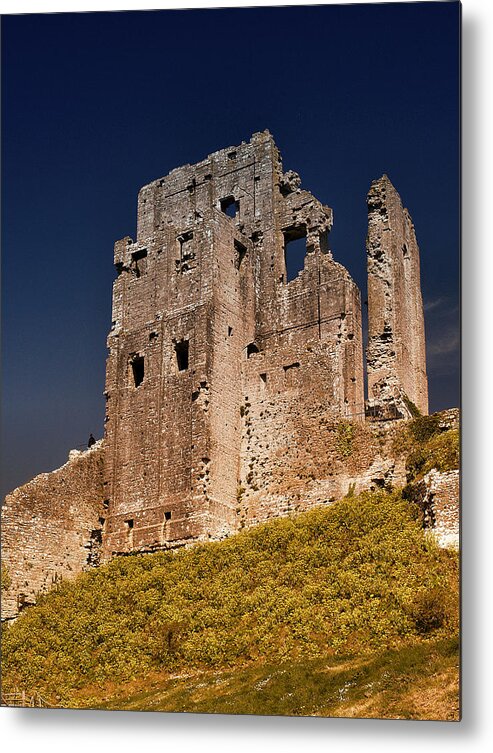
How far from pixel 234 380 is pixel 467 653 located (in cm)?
1223

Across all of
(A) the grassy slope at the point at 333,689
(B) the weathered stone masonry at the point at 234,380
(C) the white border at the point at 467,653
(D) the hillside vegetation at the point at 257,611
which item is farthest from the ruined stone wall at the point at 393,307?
(C) the white border at the point at 467,653

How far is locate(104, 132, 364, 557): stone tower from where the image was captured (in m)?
23.6

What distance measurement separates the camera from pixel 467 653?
43.9 feet

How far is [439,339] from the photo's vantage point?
17.5m

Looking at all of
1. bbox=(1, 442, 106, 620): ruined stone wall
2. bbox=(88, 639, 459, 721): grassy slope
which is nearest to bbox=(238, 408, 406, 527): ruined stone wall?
bbox=(1, 442, 106, 620): ruined stone wall

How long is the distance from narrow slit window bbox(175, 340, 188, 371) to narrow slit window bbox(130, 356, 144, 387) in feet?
3.36

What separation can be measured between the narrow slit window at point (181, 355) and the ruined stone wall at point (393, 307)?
396 centimetres

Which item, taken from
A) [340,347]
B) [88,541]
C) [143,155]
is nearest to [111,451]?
[88,541]

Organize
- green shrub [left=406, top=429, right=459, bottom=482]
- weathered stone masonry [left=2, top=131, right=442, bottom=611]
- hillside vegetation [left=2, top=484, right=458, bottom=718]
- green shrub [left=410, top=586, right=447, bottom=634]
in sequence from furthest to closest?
weathered stone masonry [left=2, top=131, right=442, bottom=611] < green shrub [left=406, top=429, right=459, bottom=482] < hillside vegetation [left=2, top=484, right=458, bottom=718] < green shrub [left=410, top=586, right=447, bottom=634]

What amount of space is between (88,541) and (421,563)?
360 inches

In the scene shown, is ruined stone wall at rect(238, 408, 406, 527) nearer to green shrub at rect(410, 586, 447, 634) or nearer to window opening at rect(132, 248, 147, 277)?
window opening at rect(132, 248, 147, 277)

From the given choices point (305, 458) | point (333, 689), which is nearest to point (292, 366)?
point (305, 458)

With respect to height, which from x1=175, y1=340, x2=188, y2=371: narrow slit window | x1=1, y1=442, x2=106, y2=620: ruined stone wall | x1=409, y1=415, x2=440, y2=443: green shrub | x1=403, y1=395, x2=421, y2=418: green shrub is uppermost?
x1=175, y1=340, x2=188, y2=371: narrow slit window

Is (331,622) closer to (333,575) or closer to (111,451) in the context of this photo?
(333,575)
